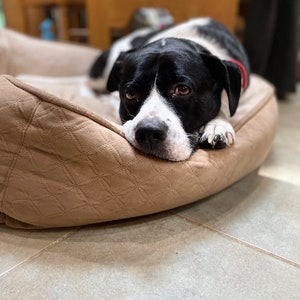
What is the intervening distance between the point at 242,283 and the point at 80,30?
131 inches

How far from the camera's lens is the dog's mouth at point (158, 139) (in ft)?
3.94

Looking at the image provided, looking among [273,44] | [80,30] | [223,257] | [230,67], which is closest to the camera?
[223,257]

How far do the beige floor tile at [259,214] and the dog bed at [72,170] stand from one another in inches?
4.8

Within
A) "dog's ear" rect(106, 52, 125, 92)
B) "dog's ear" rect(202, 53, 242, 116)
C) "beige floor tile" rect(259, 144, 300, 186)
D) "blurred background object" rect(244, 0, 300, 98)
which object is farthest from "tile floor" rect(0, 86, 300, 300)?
"blurred background object" rect(244, 0, 300, 98)

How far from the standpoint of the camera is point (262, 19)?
98.5 inches

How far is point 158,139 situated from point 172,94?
20 centimetres

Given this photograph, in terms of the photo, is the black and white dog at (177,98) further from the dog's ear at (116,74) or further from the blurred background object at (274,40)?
the blurred background object at (274,40)

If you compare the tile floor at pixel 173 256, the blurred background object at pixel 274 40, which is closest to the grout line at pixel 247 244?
the tile floor at pixel 173 256

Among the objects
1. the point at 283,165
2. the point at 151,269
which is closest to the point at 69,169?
the point at 151,269

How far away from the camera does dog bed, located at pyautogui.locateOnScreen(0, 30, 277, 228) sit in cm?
115

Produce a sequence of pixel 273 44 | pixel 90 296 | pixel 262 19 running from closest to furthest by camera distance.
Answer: pixel 90 296 → pixel 262 19 → pixel 273 44

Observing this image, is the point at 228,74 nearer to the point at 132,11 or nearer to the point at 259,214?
the point at 259,214

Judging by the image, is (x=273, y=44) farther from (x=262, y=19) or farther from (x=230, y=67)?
(x=230, y=67)

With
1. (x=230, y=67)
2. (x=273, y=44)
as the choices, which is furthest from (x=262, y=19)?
(x=230, y=67)
